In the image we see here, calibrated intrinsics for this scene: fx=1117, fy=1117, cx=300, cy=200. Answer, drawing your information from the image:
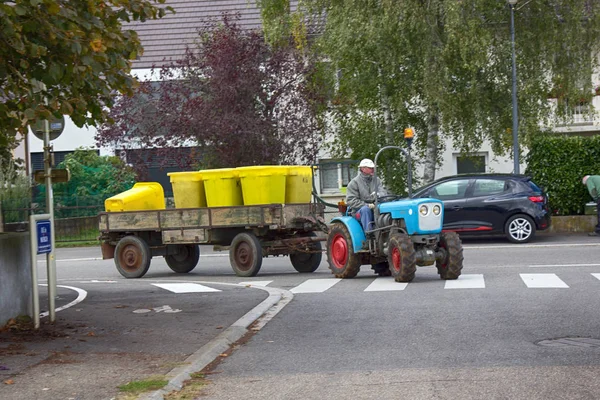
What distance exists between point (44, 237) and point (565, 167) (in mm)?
19714

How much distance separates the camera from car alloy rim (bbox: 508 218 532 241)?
25.8 meters

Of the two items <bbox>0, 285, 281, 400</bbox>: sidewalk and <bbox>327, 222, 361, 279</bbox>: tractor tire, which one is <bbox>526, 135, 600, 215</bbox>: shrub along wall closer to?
<bbox>327, 222, 361, 279</bbox>: tractor tire

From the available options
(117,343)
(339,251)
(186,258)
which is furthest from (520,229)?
(117,343)

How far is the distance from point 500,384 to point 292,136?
23237mm

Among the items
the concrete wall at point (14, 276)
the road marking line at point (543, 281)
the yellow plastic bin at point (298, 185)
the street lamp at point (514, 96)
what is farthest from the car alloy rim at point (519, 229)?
the concrete wall at point (14, 276)

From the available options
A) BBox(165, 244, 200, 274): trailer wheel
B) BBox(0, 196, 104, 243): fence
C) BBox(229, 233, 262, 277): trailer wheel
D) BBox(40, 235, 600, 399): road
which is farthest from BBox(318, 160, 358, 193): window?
BBox(40, 235, 600, 399): road

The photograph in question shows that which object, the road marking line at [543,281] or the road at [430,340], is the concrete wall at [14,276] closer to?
the road at [430,340]

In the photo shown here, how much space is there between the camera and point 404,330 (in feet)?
37.1

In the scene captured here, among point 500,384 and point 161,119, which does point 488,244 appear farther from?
point 500,384

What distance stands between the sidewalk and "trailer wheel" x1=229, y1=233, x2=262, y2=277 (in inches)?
137

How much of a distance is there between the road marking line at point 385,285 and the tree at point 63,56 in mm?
5584

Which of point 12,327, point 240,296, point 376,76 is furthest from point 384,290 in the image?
point 376,76

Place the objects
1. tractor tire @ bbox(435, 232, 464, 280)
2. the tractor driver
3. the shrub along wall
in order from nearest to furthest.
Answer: tractor tire @ bbox(435, 232, 464, 280), the tractor driver, the shrub along wall

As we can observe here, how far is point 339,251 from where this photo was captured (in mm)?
17969
